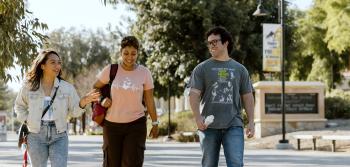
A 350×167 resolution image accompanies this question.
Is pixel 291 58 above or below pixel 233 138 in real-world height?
above

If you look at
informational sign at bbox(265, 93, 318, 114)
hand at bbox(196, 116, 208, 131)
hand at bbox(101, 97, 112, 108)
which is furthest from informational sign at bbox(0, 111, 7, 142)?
hand at bbox(196, 116, 208, 131)

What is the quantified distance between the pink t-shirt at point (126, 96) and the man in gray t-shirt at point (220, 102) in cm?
50

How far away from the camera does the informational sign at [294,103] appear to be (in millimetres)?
28203

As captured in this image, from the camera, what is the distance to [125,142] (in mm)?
6836

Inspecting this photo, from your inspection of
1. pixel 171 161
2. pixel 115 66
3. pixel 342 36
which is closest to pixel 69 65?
pixel 342 36

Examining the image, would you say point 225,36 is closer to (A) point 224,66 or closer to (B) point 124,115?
(A) point 224,66

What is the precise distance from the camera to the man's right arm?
21.9ft

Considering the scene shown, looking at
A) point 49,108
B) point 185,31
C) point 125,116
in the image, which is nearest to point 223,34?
point 125,116

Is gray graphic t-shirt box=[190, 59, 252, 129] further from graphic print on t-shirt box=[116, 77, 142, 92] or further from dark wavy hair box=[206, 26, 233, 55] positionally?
graphic print on t-shirt box=[116, 77, 142, 92]

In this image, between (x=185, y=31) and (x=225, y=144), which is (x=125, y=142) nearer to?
(x=225, y=144)

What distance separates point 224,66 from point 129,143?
1.14 metres

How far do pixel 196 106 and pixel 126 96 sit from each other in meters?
0.67

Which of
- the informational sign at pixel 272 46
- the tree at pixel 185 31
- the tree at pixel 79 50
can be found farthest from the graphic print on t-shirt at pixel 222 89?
the tree at pixel 79 50

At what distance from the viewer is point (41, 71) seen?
6773 millimetres
